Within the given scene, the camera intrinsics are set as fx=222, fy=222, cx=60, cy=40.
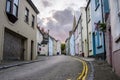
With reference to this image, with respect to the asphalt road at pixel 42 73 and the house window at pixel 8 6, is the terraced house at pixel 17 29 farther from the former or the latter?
the asphalt road at pixel 42 73

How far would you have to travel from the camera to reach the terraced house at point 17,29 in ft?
58.7

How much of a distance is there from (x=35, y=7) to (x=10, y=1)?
984 cm

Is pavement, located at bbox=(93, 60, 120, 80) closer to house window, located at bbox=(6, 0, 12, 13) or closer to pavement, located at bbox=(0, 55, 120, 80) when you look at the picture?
pavement, located at bbox=(0, 55, 120, 80)

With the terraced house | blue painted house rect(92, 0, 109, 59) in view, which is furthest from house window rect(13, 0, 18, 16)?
blue painted house rect(92, 0, 109, 59)

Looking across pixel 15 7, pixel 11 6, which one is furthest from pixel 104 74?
pixel 15 7

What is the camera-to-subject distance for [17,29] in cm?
2145

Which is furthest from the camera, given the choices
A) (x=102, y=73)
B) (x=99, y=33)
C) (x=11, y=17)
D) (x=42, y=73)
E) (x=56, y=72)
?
(x=99, y=33)

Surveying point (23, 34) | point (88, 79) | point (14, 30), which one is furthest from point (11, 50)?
point (88, 79)

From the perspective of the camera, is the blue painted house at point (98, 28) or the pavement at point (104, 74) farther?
the blue painted house at point (98, 28)

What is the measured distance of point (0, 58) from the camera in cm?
1683

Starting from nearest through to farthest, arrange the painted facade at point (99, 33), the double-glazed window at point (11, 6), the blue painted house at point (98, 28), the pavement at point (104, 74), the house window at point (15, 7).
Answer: the pavement at point (104, 74), the blue painted house at point (98, 28), the double-glazed window at point (11, 6), the painted facade at point (99, 33), the house window at point (15, 7)

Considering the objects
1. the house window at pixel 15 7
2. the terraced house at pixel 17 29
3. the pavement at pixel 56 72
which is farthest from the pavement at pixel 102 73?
the house window at pixel 15 7

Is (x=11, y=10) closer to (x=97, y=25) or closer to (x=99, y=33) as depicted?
(x=97, y=25)

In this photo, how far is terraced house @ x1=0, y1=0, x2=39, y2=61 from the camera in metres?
17.9
